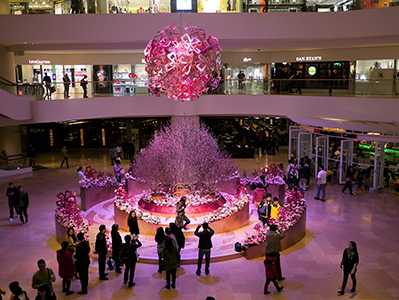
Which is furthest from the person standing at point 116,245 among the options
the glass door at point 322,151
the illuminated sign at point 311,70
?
the illuminated sign at point 311,70

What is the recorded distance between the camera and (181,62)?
30.6 ft

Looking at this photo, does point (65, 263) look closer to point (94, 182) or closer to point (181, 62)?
point (181, 62)

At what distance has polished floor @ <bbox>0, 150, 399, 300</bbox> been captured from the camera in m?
9.27

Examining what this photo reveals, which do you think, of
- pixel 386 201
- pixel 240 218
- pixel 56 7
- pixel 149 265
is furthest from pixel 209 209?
pixel 56 7

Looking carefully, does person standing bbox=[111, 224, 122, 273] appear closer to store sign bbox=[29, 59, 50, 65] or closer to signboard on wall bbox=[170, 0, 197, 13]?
signboard on wall bbox=[170, 0, 197, 13]

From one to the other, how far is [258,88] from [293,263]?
13591mm

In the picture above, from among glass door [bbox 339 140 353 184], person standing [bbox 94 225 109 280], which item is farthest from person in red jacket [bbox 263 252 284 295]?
glass door [bbox 339 140 353 184]

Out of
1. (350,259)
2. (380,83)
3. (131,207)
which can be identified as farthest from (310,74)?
(350,259)

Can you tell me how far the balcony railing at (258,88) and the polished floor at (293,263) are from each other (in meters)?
4.93

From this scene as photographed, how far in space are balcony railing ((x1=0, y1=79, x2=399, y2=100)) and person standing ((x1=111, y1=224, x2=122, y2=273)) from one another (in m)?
11.5

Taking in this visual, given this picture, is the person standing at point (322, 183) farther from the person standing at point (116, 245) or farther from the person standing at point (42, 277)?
the person standing at point (42, 277)

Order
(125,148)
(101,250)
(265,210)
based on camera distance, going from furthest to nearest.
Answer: (125,148), (265,210), (101,250)

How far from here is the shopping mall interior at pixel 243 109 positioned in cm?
1066

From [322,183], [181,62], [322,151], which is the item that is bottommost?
[322,183]
